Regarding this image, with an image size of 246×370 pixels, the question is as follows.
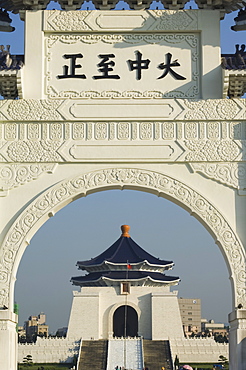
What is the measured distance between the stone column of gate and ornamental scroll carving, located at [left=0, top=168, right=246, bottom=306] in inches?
0.4

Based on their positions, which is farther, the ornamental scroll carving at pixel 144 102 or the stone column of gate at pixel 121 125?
the ornamental scroll carving at pixel 144 102

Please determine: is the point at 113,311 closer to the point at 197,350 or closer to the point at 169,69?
the point at 197,350

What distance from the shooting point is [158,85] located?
884cm

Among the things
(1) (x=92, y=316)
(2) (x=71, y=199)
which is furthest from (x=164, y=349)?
(2) (x=71, y=199)

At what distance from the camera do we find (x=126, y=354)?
2262 centimetres

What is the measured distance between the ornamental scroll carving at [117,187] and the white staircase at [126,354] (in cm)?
1361

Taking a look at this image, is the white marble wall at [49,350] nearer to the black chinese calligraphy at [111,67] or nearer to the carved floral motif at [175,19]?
the black chinese calligraphy at [111,67]

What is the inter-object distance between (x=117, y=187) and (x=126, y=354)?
14.8 meters

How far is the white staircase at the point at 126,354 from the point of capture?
2185 cm

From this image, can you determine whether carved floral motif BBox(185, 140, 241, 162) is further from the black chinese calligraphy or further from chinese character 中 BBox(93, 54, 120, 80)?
chinese character 中 BBox(93, 54, 120, 80)

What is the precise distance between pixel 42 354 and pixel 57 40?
52.8 feet

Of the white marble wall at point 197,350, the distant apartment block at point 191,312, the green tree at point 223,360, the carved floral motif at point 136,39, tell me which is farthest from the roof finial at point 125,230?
the carved floral motif at point 136,39

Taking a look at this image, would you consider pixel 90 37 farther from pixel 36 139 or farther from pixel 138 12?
pixel 36 139

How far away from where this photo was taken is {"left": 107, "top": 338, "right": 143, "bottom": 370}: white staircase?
2185 centimetres
